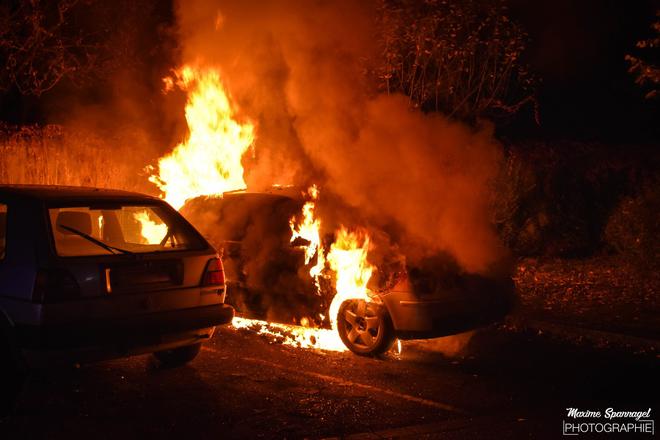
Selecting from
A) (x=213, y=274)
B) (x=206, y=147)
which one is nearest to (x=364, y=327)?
(x=213, y=274)

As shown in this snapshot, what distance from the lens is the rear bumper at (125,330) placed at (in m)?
4.84

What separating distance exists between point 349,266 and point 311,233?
61cm

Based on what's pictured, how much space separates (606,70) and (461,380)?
17.5m

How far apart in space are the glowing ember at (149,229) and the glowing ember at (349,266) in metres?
2.55

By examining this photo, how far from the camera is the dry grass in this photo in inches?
525

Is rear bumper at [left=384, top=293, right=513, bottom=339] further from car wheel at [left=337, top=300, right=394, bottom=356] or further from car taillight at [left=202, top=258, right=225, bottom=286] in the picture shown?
car taillight at [left=202, top=258, right=225, bottom=286]

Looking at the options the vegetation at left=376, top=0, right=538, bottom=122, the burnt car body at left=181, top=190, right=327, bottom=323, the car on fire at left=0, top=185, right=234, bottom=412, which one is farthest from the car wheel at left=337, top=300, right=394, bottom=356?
the vegetation at left=376, top=0, right=538, bottom=122

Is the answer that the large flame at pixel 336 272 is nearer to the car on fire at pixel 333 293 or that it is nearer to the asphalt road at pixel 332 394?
the car on fire at pixel 333 293

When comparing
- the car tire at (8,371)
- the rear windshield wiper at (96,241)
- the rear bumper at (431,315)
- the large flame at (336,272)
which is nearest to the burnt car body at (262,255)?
the large flame at (336,272)

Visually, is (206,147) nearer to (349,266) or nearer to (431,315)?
(349,266)

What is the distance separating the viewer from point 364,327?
693cm

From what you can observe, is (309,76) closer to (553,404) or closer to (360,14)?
(360,14)

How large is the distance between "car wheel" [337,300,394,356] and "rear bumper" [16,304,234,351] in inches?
59.7

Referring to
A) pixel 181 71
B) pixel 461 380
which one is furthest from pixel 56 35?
pixel 461 380
